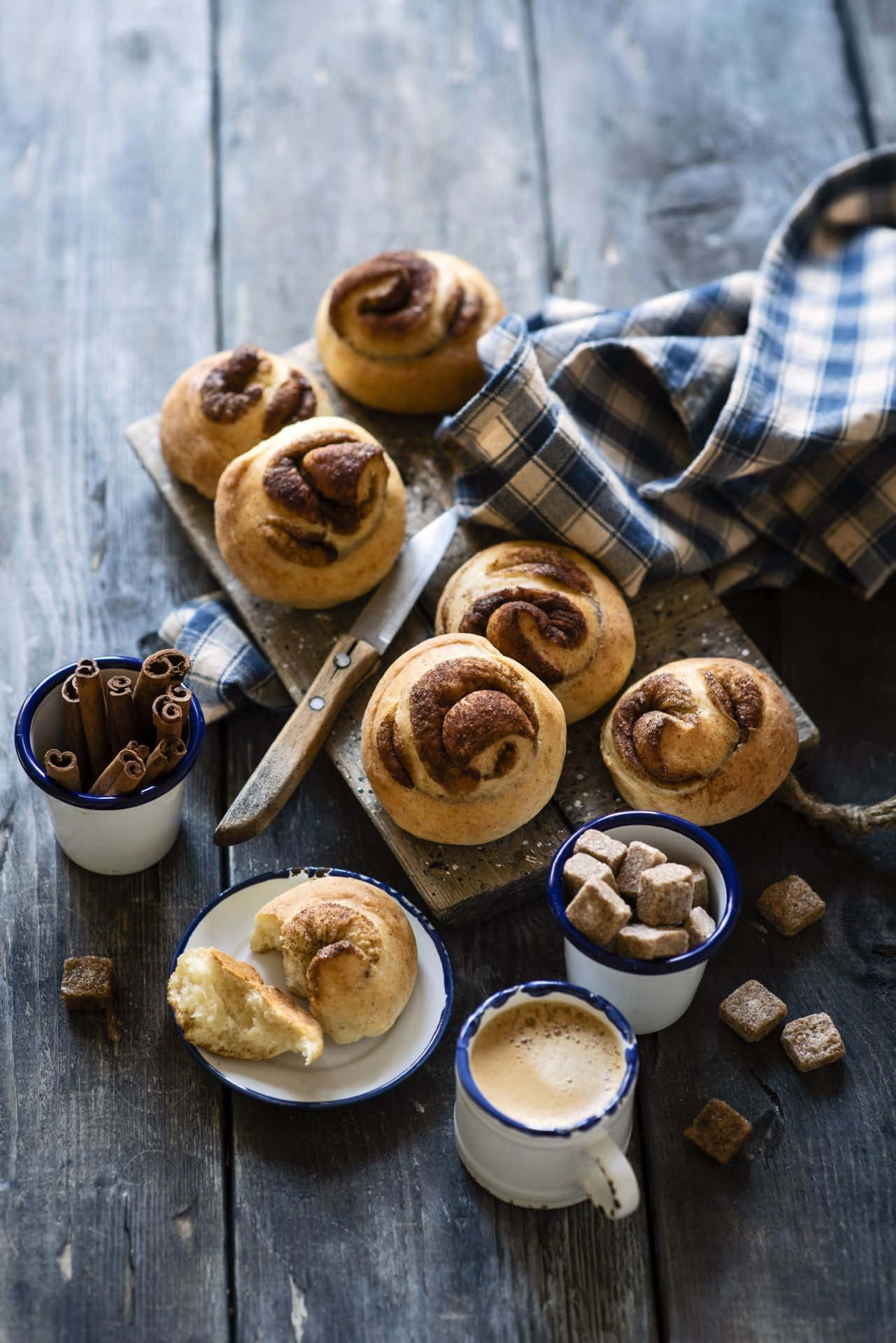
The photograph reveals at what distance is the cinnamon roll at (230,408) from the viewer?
2795 mm

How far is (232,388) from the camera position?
9.27 feet

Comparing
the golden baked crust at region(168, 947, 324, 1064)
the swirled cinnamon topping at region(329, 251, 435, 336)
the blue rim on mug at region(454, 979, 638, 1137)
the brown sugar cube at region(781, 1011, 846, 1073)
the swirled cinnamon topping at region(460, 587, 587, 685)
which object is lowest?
the brown sugar cube at region(781, 1011, 846, 1073)

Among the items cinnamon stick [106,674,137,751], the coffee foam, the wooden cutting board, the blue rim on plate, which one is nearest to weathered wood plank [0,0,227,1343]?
the blue rim on plate

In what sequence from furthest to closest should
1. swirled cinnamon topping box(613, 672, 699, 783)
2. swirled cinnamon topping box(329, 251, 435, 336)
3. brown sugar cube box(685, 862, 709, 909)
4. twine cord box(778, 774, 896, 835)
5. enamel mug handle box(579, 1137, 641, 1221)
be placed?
swirled cinnamon topping box(329, 251, 435, 336), twine cord box(778, 774, 896, 835), swirled cinnamon topping box(613, 672, 699, 783), brown sugar cube box(685, 862, 709, 909), enamel mug handle box(579, 1137, 641, 1221)

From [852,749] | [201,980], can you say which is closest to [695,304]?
[852,749]

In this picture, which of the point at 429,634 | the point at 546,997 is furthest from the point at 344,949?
the point at 429,634

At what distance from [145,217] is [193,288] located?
1.07ft

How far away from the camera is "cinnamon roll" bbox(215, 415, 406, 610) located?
2604mm

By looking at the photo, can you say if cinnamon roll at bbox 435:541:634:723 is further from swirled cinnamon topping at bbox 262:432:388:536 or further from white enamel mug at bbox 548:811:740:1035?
white enamel mug at bbox 548:811:740:1035

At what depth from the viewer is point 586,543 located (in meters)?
2.72

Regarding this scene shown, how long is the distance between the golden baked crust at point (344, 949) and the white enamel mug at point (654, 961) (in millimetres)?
297

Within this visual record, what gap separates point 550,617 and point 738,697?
400 mm

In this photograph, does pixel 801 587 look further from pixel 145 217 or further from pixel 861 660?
pixel 145 217

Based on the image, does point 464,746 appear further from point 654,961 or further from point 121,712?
point 121,712
